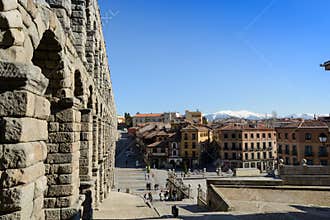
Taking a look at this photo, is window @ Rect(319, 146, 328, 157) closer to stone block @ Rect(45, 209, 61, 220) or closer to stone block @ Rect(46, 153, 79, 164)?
stone block @ Rect(46, 153, 79, 164)

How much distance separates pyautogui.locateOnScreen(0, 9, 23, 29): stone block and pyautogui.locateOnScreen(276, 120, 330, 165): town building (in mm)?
42177

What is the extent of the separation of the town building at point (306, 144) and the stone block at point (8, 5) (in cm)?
4227

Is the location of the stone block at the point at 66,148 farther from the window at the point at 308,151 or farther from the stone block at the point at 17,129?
the window at the point at 308,151

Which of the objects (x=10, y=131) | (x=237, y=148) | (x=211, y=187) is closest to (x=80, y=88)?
(x=10, y=131)

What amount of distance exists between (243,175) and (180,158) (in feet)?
113

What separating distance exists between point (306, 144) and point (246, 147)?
13230 millimetres

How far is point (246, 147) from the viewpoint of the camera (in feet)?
179

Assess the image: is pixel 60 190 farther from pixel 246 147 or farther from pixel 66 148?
pixel 246 147

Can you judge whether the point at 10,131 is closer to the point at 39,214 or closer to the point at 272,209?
the point at 39,214

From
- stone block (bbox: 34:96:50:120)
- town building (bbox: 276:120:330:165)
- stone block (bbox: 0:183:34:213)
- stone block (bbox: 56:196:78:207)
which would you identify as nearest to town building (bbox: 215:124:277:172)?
town building (bbox: 276:120:330:165)

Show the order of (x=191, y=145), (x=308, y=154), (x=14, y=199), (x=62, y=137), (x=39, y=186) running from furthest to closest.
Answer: (x=191, y=145) → (x=308, y=154) → (x=62, y=137) → (x=39, y=186) → (x=14, y=199)

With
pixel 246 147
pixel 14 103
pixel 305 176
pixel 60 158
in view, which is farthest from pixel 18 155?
pixel 246 147

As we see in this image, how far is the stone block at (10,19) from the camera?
3646 millimetres

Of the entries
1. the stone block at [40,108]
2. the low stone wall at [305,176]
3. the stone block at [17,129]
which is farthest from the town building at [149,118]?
the stone block at [17,129]
